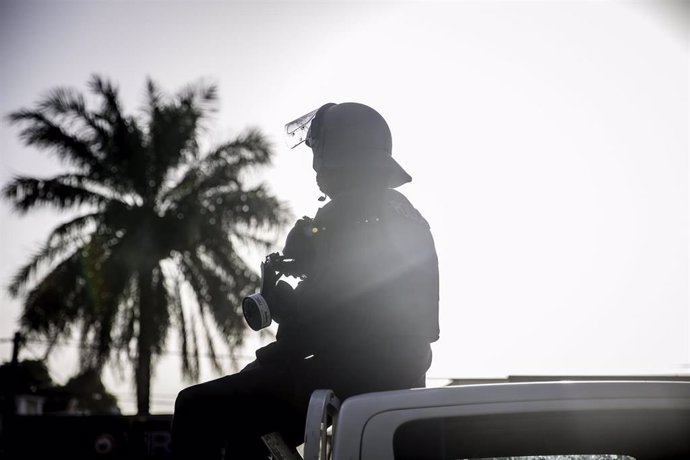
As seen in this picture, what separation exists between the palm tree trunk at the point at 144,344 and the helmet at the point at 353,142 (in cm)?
1524

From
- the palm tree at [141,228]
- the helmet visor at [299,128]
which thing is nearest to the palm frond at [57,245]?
the palm tree at [141,228]

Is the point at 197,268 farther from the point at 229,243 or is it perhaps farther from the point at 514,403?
the point at 514,403

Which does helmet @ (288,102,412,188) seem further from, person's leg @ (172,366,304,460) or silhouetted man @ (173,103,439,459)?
person's leg @ (172,366,304,460)

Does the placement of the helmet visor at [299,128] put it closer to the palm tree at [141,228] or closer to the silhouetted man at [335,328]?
the silhouetted man at [335,328]

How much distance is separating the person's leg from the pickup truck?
0.34m

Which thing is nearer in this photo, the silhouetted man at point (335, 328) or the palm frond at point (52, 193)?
the silhouetted man at point (335, 328)

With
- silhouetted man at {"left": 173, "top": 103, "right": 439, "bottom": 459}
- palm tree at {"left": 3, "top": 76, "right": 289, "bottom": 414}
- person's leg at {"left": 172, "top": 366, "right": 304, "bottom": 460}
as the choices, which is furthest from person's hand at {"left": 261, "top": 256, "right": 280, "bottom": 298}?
palm tree at {"left": 3, "top": 76, "right": 289, "bottom": 414}

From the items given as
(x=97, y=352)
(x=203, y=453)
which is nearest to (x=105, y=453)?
(x=97, y=352)

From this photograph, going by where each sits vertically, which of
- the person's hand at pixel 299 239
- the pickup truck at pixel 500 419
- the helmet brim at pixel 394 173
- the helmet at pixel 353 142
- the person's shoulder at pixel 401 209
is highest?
the helmet at pixel 353 142

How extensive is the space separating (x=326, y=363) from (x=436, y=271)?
495mm

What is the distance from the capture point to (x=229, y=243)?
18047mm

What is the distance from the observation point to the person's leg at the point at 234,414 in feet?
6.91

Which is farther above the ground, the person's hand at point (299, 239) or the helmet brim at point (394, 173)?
the helmet brim at point (394, 173)

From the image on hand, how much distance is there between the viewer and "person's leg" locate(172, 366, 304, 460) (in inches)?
82.9
